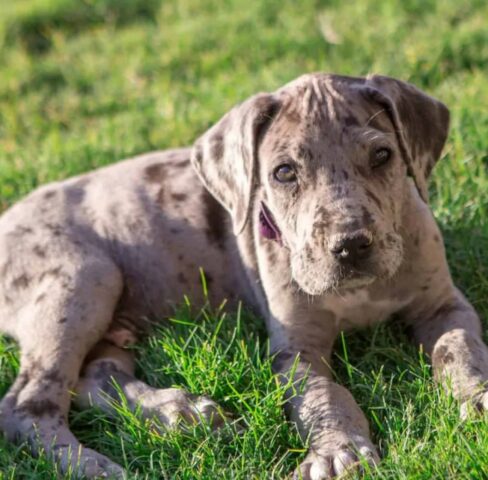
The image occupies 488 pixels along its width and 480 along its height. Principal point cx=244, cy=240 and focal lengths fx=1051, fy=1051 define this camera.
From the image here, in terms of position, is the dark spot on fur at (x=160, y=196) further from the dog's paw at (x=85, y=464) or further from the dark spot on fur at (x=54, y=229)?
the dog's paw at (x=85, y=464)

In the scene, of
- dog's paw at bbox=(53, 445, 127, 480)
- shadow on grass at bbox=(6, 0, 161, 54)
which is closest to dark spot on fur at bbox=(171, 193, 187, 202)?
dog's paw at bbox=(53, 445, 127, 480)

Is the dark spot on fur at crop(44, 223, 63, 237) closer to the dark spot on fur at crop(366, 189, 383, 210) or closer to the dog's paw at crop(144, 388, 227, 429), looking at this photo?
the dog's paw at crop(144, 388, 227, 429)

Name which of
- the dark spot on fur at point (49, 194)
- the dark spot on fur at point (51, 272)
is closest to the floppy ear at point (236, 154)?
the dark spot on fur at point (51, 272)

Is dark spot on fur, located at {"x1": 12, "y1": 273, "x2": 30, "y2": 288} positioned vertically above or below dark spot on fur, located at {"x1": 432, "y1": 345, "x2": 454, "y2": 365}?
above

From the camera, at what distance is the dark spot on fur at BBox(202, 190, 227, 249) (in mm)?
6156

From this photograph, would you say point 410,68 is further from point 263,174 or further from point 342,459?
point 342,459

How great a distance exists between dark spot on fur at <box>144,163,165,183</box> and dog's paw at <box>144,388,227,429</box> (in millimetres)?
1593

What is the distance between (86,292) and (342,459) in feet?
6.31

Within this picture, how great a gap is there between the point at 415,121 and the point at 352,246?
0.99 metres

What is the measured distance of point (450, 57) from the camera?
28.5 feet

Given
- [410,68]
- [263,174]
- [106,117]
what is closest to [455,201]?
[263,174]

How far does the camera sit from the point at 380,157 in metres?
5.14

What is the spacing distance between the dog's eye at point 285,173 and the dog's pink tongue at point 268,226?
13.5 inches

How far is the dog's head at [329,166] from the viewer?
4.90 m
